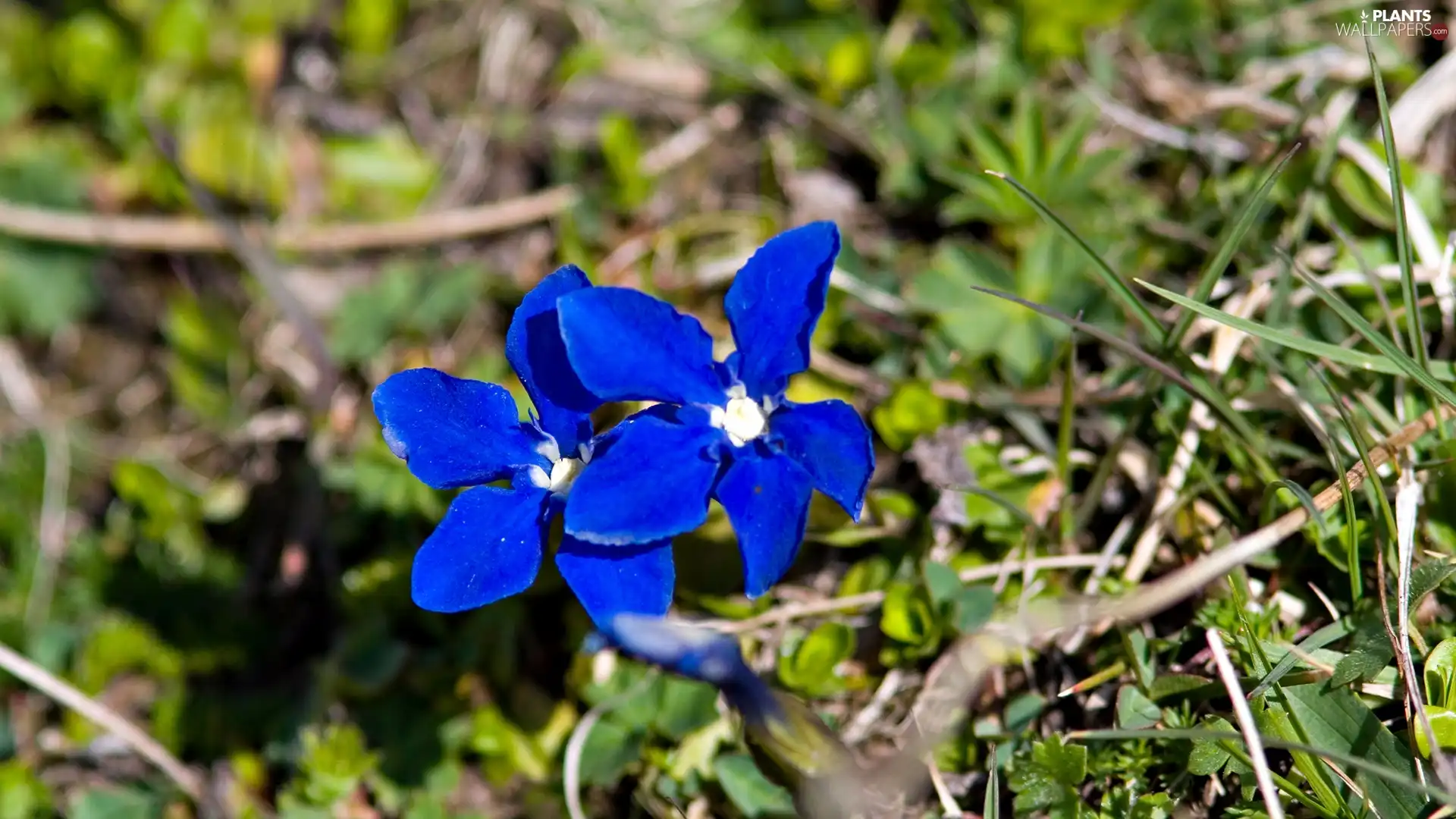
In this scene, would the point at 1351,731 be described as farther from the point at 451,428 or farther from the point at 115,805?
the point at 115,805

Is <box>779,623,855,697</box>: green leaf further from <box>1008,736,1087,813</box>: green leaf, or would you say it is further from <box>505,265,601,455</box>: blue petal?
<box>505,265,601,455</box>: blue petal

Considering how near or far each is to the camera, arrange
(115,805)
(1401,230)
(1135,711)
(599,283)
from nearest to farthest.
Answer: (1401,230) → (1135,711) → (115,805) → (599,283)

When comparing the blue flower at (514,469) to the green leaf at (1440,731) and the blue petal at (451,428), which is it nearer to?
the blue petal at (451,428)

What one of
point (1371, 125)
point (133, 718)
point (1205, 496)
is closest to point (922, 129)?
point (1371, 125)

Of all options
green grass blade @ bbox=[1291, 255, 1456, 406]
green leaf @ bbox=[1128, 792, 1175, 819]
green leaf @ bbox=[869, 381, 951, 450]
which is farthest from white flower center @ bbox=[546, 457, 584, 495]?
green grass blade @ bbox=[1291, 255, 1456, 406]

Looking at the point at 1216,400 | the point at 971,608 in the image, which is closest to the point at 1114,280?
the point at 1216,400

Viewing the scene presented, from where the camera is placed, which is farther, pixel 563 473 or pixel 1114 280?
pixel 1114 280

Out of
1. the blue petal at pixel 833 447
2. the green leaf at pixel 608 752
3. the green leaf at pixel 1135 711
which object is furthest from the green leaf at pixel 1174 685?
the green leaf at pixel 608 752

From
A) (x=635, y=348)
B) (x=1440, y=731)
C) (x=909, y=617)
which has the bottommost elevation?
(x=909, y=617)
